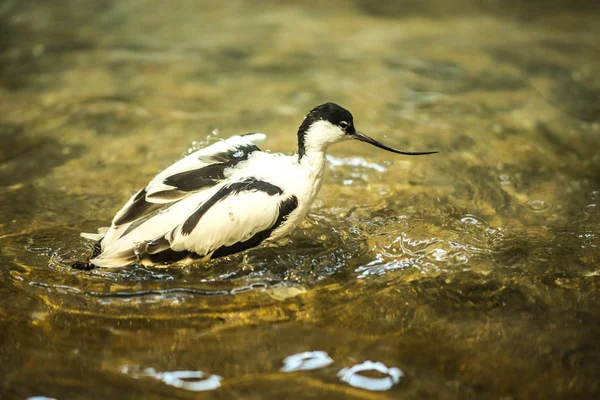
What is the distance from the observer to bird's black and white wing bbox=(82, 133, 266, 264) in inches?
127

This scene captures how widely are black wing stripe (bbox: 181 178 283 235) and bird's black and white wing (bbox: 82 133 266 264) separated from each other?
0.06 metres

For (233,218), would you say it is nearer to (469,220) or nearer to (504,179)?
(469,220)

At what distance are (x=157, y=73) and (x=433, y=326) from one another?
4.13 m

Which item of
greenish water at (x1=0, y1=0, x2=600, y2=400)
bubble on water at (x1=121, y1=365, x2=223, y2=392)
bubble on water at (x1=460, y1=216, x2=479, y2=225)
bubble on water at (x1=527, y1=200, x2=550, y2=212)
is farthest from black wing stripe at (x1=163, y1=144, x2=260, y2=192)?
bubble on water at (x1=527, y1=200, x2=550, y2=212)

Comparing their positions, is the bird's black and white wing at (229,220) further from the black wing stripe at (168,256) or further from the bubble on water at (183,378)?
the bubble on water at (183,378)

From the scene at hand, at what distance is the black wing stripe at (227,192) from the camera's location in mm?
3146

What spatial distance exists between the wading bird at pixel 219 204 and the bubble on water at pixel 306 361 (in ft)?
2.23

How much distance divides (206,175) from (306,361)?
106 centimetres

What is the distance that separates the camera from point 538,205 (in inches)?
170

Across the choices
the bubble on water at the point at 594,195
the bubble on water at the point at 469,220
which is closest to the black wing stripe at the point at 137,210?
the bubble on water at the point at 469,220

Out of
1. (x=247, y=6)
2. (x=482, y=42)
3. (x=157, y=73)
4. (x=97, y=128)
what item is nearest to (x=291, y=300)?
(x=97, y=128)

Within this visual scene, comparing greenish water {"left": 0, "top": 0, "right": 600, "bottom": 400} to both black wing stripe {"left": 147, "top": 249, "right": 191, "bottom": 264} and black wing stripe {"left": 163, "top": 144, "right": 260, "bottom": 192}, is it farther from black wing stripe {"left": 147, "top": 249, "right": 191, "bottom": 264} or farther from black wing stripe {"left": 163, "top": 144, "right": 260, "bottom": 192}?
black wing stripe {"left": 163, "top": 144, "right": 260, "bottom": 192}

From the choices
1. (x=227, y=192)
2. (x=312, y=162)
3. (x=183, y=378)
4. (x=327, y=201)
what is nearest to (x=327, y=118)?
(x=312, y=162)

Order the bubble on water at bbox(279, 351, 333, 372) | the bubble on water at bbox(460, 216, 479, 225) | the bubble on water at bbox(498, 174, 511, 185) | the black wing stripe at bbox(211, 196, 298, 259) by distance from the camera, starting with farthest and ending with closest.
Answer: the bubble on water at bbox(498, 174, 511, 185) → the bubble on water at bbox(460, 216, 479, 225) → the black wing stripe at bbox(211, 196, 298, 259) → the bubble on water at bbox(279, 351, 333, 372)
